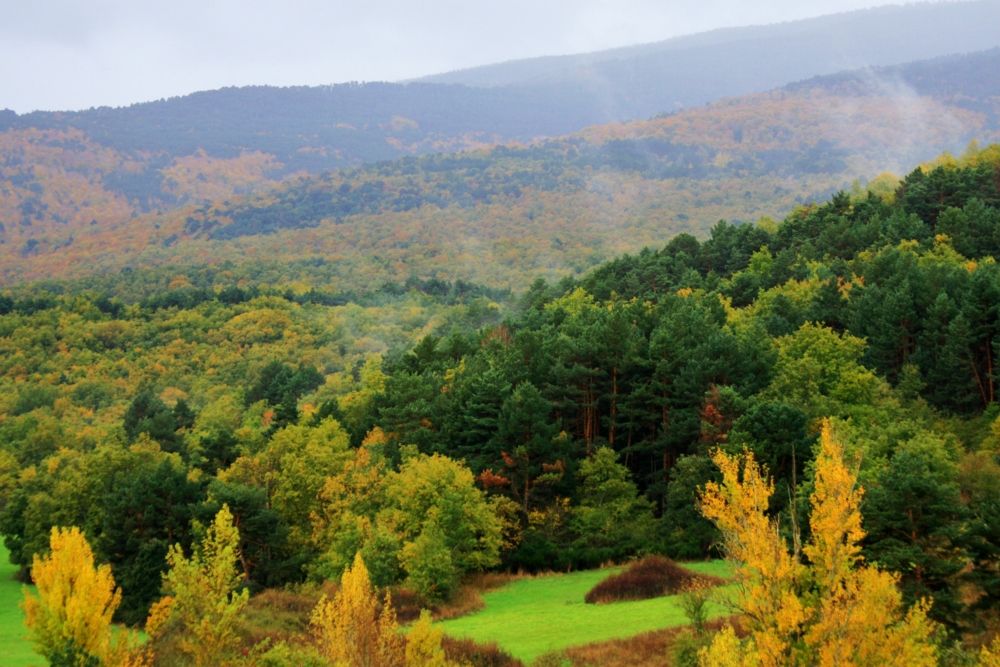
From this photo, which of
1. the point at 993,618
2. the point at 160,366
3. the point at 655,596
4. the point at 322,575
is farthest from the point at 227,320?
the point at 993,618

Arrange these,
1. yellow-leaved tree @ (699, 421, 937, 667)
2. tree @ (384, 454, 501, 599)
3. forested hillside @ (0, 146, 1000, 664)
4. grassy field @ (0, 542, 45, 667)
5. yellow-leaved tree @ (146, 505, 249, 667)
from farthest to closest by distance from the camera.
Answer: tree @ (384, 454, 501, 599)
grassy field @ (0, 542, 45, 667)
forested hillside @ (0, 146, 1000, 664)
yellow-leaved tree @ (146, 505, 249, 667)
yellow-leaved tree @ (699, 421, 937, 667)

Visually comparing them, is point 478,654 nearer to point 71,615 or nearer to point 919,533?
point 71,615

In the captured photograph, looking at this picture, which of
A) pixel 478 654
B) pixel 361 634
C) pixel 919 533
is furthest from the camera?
pixel 478 654

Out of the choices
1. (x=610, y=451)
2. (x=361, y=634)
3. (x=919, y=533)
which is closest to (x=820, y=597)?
(x=919, y=533)

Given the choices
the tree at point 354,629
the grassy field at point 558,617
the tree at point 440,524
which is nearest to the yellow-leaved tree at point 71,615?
the tree at point 354,629

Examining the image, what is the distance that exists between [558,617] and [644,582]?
15.2 ft

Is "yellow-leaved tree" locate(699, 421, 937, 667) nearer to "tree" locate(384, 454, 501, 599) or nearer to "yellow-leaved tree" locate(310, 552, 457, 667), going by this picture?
"yellow-leaved tree" locate(310, 552, 457, 667)

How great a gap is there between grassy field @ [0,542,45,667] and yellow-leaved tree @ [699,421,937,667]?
23.2 metres

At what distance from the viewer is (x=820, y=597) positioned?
21.8 metres

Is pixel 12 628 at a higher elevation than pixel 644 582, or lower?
lower

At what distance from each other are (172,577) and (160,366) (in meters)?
120

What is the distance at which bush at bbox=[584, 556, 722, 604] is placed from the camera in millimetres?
37812

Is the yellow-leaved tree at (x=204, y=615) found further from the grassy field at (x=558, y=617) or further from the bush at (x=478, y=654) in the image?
the grassy field at (x=558, y=617)

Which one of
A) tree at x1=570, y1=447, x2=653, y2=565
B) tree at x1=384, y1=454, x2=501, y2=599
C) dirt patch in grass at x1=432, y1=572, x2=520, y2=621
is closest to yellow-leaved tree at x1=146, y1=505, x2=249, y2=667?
dirt patch in grass at x1=432, y1=572, x2=520, y2=621
